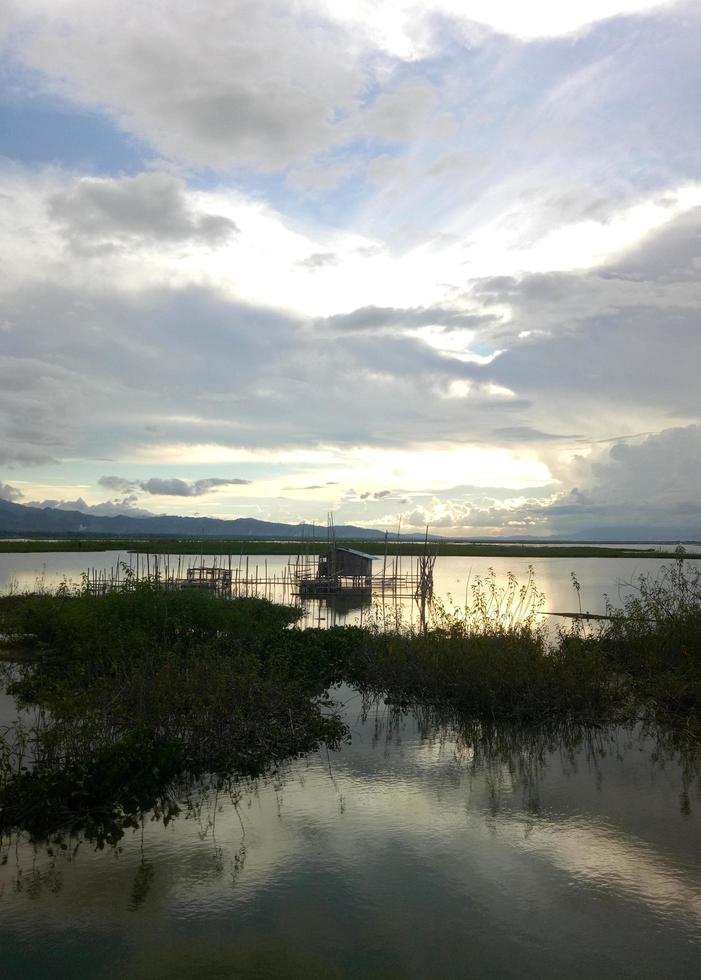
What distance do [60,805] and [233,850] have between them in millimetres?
1897

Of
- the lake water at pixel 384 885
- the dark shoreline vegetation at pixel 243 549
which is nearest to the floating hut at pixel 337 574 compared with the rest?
the dark shoreline vegetation at pixel 243 549

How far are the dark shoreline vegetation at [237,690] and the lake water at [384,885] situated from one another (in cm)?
64

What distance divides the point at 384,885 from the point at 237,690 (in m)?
4.31

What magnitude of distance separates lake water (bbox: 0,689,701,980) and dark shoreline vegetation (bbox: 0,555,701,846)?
641mm

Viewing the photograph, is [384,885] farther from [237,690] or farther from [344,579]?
[344,579]

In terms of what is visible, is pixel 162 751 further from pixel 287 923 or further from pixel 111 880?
pixel 287 923

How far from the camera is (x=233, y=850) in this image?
22.7 feet

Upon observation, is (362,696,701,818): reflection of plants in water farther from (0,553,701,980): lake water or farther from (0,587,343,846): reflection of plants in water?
(0,587,343,846): reflection of plants in water

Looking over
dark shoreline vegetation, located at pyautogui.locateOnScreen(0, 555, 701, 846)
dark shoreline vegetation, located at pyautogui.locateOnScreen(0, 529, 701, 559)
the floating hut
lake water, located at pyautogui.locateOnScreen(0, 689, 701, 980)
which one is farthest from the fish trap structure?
lake water, located at pyautogui.locateOnScreen(0, 689, 701, 980)

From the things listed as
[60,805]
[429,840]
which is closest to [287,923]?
[429,840]

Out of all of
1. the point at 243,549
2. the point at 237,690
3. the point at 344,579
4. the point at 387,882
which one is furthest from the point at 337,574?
the point at 243,549

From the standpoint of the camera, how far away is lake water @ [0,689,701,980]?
5.23m

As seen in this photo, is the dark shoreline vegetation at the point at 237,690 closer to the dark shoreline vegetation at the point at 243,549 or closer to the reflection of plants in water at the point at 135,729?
the reflection of plants in water at the point at 135,729

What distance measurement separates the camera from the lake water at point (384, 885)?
5234 millimetres
